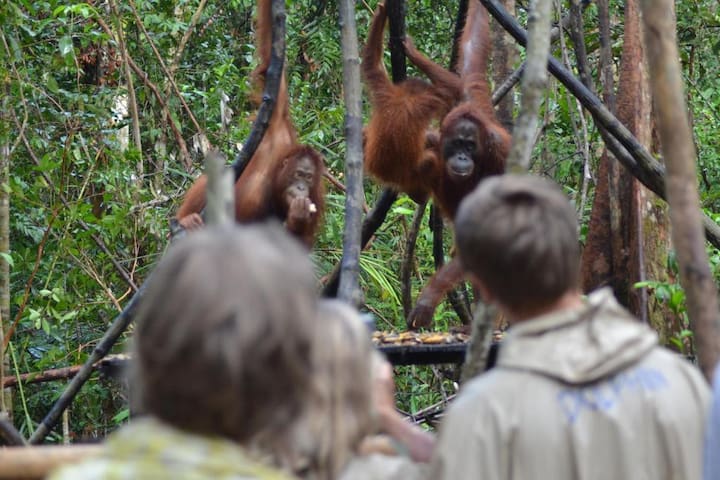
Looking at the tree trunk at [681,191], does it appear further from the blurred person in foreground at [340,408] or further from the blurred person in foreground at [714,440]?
the blurred person in foreground at [340,408]

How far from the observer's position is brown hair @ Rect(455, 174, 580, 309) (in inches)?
72.8

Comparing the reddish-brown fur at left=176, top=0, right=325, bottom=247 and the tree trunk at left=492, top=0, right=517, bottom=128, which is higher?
the tree trunk at left=492, top=0, right=517, bottom=128

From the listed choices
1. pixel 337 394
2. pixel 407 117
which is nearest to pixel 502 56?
pixel 407 117

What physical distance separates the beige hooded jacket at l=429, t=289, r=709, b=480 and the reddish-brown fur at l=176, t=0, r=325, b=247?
137 inches

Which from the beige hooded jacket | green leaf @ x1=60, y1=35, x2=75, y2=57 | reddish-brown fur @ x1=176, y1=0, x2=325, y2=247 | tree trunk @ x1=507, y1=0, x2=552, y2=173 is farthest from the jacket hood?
green leaf @ x1=60, y1=35, x2=75, y2=57

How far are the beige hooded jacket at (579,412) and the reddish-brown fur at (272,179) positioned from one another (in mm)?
3469

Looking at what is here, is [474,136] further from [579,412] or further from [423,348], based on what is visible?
[579,412]

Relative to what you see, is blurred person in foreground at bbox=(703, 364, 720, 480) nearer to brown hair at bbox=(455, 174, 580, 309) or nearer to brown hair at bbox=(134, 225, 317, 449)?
brown hair at bbox=(455, 174, 580, 309)

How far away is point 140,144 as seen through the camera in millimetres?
7512

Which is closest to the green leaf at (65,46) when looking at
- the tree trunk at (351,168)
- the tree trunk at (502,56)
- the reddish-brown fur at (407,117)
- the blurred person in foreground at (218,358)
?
the reddish-brown fur at (407,117)

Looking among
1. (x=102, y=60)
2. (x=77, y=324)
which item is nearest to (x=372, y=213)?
(x=77, y=324)

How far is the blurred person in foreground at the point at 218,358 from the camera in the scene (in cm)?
131

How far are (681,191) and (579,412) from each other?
34.3 inches

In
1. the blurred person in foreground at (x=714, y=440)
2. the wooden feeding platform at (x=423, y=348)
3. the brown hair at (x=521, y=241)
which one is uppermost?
the brown hair at (x=521, y=241)
